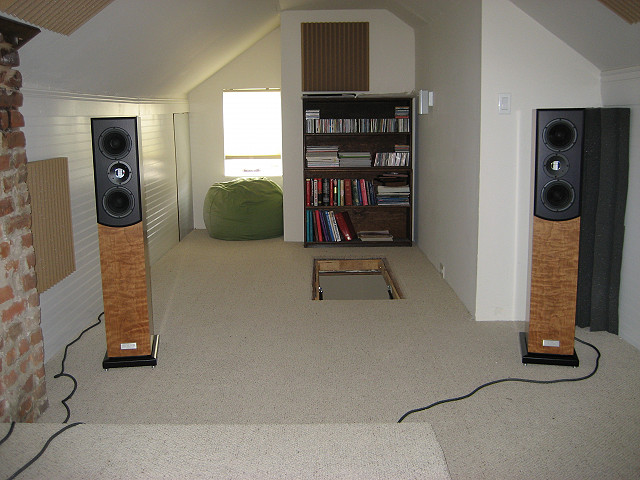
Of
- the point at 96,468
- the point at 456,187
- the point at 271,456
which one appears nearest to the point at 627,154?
the point at 456,187

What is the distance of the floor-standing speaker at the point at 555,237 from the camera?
10.3 ft

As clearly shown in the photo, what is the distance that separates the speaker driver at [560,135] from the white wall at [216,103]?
4.46 metres

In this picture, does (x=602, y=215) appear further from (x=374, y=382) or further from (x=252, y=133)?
(x=252, y=133)

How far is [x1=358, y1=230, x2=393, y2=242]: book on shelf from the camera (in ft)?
20.4

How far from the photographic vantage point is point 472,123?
3.99 meters

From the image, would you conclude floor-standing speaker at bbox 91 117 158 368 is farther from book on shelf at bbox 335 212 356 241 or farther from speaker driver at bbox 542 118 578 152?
book on shelf at bbox 335 212 356 241

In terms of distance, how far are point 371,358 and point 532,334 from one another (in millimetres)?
800

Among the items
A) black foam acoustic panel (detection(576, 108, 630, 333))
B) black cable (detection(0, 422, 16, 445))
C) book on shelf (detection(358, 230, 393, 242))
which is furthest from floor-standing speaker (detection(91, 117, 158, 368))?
book on shelf (detection(358, 230, 393, 242))

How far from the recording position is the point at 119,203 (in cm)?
319

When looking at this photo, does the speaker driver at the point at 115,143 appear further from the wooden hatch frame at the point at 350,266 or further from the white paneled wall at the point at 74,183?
the wooden hatch frame at the point at 350,266

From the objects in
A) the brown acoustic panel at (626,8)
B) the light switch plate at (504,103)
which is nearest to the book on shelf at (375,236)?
the light switch plate at (504,103)

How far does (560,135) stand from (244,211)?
3871 millimetres

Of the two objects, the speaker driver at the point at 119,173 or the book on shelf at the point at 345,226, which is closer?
the speaker driver at the point at 119,173

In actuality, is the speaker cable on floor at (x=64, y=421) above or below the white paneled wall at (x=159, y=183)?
below
